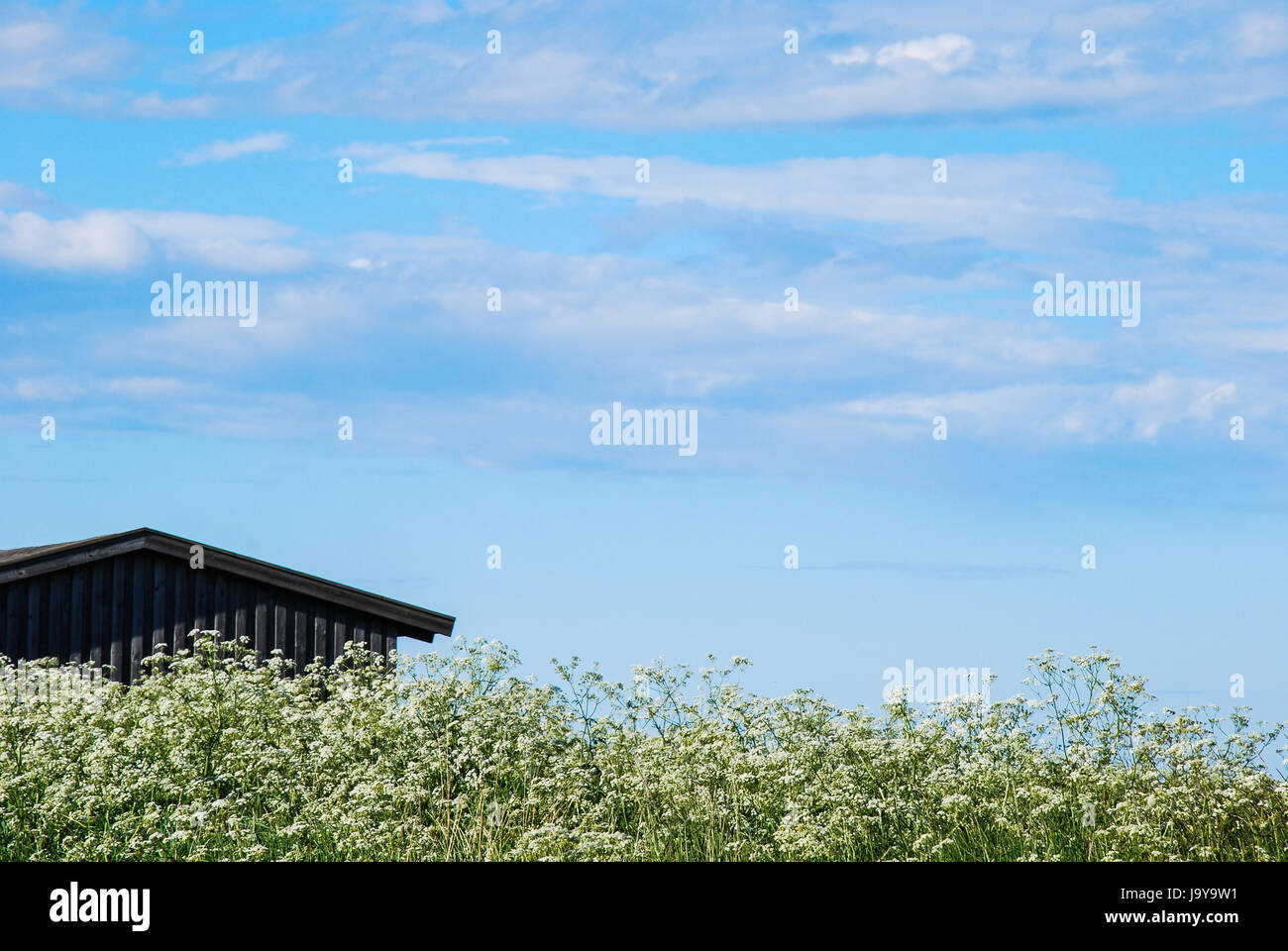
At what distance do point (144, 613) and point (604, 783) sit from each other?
10546mm

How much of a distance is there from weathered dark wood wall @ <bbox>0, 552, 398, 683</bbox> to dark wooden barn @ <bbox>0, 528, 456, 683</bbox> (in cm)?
1

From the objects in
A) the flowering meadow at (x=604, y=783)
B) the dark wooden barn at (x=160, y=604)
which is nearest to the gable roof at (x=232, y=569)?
the dark wooden barn at (x=160, y=604)

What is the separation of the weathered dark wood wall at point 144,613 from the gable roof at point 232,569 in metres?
0.25

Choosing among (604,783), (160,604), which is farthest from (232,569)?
(604,783)

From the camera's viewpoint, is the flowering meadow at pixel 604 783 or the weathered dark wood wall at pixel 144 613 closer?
the flowering meadow at pixel 604 783

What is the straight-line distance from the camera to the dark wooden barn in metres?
17.1

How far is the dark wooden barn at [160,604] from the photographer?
17.1 meters

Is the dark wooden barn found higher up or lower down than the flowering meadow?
higher up

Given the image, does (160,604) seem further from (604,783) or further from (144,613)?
(604,783)

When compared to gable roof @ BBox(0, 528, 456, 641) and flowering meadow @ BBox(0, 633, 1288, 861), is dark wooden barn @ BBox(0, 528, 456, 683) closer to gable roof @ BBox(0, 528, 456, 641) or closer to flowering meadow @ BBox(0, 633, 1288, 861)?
gable roof @ BBox(0, 528, 456, 641)

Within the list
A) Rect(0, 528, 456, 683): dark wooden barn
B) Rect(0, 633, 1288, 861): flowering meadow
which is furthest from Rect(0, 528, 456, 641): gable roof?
Rect(0, 633, 1288, 861): flowering meadow

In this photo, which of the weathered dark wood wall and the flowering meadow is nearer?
the flowering meadow

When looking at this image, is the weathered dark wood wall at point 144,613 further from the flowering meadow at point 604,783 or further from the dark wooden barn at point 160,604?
the flowering meadow at point 604,783
